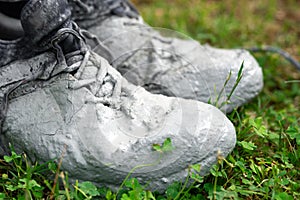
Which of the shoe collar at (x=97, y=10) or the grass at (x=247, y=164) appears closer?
the grass at (x=247, y=164)

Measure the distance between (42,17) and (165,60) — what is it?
56cm

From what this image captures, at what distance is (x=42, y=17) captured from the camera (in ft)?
4.03

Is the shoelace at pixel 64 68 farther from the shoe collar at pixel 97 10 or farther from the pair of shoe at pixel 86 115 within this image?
the shoe collar at pixel 97 10

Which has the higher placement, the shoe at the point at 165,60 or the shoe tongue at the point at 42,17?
the shoe tongue at the point at 42,17

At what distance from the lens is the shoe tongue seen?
1229 mm

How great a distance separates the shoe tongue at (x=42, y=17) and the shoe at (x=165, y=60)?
0.99 ft

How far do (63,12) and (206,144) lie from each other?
523 millimetres

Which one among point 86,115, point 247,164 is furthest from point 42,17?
point 247,164

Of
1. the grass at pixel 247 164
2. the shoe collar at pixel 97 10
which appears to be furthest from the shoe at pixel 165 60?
the grass at pixel 247 164

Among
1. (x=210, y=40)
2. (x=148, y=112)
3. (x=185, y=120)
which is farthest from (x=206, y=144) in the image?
(x=210, y=40)

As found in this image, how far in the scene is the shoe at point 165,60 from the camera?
1.60 m

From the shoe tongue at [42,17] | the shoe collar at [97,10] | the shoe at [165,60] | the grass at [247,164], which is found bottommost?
the grass at [247,164]

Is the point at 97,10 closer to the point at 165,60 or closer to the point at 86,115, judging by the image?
the point at 165,60

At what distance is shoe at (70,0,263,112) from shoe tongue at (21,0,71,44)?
302mm
